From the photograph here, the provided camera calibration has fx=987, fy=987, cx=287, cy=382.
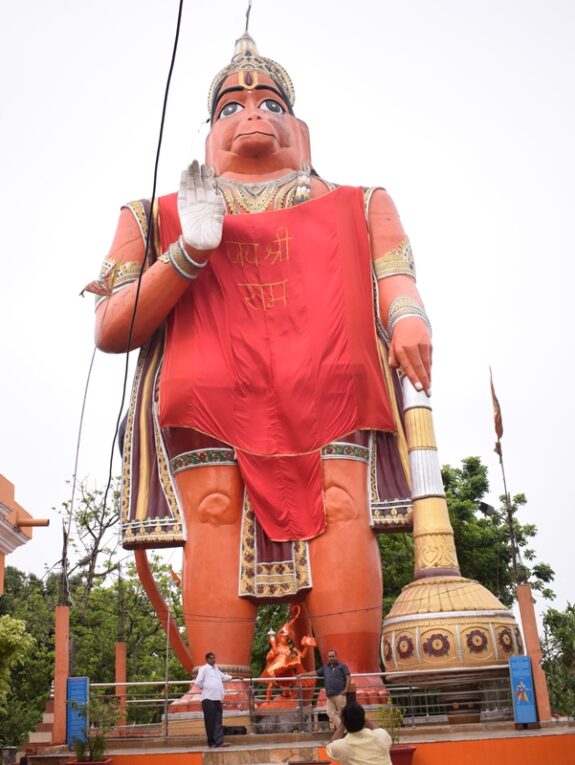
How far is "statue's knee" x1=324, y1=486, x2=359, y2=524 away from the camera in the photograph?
396 inches

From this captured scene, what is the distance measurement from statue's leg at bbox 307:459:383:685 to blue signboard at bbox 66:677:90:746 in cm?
244

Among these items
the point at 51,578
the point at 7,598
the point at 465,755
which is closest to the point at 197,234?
the point at 465,755

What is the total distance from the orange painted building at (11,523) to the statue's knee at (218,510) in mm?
1815

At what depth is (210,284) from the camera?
1109cm

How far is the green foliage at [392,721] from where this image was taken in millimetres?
7676

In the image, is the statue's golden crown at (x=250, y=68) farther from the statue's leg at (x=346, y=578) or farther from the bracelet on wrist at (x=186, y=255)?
the statue's leg at (x=346, y=578)

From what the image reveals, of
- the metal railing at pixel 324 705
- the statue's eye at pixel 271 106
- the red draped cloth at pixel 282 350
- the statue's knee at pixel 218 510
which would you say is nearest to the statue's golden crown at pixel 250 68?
the statue's eye at pixel 271 106


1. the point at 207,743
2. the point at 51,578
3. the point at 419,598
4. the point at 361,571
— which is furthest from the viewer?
the point at 51,578

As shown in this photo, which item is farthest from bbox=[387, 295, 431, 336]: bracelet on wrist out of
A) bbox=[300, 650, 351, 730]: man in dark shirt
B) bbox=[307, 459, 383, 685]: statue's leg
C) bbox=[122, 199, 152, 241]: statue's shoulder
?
bbox=[300, 650, 351, 730]: man in dark shirt

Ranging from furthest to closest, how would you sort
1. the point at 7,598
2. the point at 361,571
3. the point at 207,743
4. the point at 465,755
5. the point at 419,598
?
the point at 7,598, the point at 361,571, the point at 419,598, the point at 207,743, the point at 465,755

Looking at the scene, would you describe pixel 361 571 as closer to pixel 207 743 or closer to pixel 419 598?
pixel 419 598

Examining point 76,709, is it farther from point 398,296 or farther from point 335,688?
point 398,296

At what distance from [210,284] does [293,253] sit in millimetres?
1013

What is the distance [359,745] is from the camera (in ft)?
15.2
